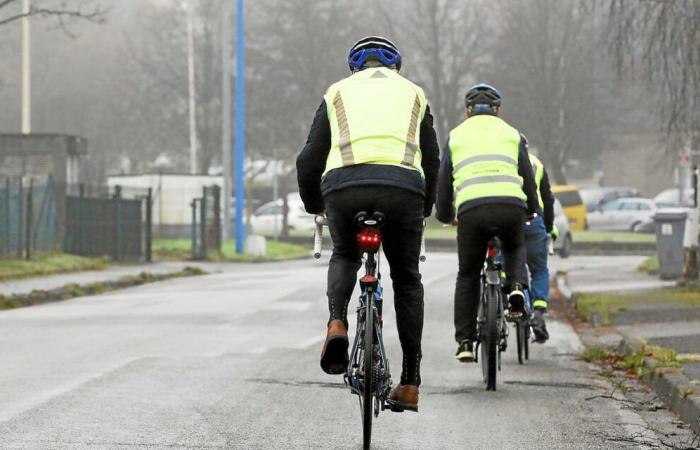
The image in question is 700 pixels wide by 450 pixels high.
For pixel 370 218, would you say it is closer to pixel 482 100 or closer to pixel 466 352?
pixel 466 352

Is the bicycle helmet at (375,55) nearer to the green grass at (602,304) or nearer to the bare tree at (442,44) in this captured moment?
the green grass at (602,304)

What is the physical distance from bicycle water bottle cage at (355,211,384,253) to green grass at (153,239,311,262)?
26.4 m

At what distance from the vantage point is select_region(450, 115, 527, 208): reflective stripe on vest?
9.59 metres

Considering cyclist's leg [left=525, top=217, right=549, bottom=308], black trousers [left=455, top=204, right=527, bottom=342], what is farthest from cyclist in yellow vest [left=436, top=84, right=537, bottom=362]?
cyclist's leg [left=525, top=217, right=549, bottom=308]

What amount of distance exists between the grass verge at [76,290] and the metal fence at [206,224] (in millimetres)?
7040

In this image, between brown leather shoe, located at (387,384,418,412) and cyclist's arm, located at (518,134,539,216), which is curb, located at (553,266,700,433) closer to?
cyclist's arm, located at (518,134,539,216)

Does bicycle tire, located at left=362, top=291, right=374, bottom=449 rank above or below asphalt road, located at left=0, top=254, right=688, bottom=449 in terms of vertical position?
above

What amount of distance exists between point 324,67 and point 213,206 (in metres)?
19.1

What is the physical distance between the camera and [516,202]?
9.60 metres

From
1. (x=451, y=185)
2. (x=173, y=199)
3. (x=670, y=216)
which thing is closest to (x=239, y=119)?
(x=173, y=199)

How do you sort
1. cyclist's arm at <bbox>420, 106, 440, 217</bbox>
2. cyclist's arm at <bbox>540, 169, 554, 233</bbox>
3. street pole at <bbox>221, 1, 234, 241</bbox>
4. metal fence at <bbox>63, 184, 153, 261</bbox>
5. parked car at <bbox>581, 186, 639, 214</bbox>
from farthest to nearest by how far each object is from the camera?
parked car at <bbox>581, 186, 639, 214</bbox>, street pole at <bbox>221, 1, 234, 241</bbox>, metal fence at <bbox>63, 184, 153, 261</bbox>, cyclist's arm at <bbox>540, 169, 554, 233</bbox>, cyclist's arm at <bbox>420, 106, 440, 217</bbox>

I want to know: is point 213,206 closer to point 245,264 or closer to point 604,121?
point 245,264

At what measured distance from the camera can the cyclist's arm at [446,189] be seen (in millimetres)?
9852

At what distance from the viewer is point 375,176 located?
682 centimetres
